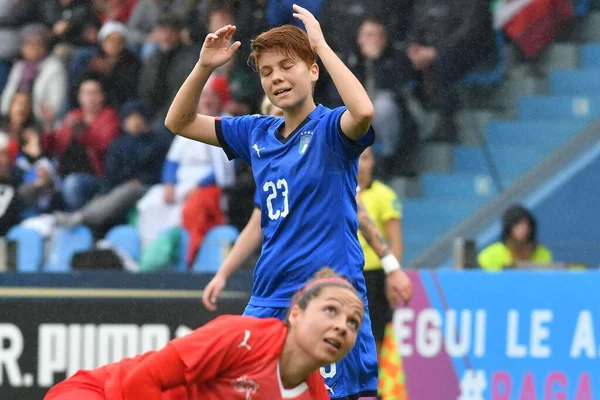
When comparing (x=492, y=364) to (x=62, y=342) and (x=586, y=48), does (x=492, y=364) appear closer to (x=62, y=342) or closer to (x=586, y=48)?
(x=62, y=342)

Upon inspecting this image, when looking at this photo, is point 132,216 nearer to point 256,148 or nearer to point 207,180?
point 207,180

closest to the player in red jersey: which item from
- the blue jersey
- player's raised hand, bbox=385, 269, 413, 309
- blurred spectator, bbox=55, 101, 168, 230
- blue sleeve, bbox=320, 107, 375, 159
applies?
the blue jersey

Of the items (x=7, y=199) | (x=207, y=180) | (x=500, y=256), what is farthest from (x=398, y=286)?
(x=7, y=199)

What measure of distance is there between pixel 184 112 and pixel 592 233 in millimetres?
4480

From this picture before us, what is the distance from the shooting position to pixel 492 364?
7.24 m

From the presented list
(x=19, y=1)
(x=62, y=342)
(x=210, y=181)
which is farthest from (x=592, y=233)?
(x=19, y=1)

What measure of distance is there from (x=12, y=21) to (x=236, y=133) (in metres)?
6.18

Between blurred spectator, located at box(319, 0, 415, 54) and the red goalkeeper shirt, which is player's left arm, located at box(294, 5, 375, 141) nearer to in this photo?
the red goalkeeper shirt

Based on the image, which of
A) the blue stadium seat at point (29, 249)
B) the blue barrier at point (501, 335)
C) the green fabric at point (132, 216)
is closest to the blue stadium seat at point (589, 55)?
the blue barrier at point (501, 335)

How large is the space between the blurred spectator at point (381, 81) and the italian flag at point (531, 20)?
3.03 ft

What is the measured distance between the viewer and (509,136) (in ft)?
30.1

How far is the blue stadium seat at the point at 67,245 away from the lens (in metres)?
8.27

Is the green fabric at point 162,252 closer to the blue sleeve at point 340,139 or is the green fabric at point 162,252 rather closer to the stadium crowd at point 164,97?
the stadium crowd at point 164,97

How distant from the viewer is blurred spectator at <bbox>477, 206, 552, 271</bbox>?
26.7ft
